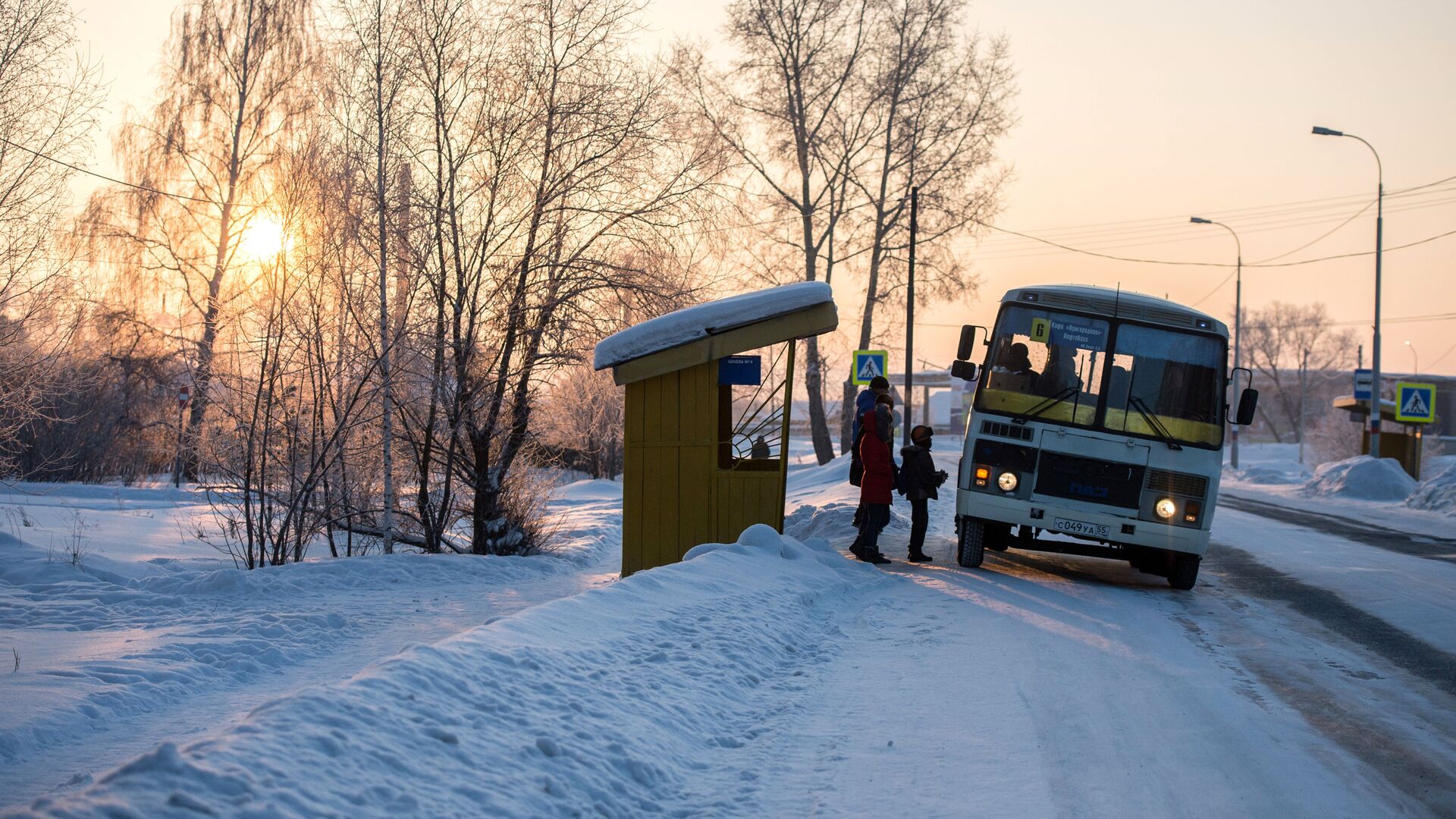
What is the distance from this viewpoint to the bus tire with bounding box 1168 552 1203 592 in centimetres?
1104

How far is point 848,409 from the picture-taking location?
3547cm

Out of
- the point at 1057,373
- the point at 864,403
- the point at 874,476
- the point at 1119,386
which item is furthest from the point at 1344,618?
the point at 864,403

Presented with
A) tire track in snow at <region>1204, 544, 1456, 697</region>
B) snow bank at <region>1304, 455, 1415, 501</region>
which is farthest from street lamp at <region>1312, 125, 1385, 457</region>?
tire track in snow at <region>1204, 544, 1456, 697</region>

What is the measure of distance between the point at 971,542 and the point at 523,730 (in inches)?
320

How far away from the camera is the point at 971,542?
11984mm

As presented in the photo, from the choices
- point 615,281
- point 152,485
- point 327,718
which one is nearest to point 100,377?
point 152,485

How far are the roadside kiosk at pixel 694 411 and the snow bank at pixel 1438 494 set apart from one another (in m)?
17.4

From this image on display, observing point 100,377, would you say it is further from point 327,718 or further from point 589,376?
point 327,718

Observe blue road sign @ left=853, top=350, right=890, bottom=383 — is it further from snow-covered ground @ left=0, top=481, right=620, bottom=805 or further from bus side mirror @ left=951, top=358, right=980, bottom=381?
bus side mirror @ left=951, top=358, right=980, bottom=381

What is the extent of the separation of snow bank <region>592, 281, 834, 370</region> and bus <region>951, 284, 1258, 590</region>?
6.32 feet

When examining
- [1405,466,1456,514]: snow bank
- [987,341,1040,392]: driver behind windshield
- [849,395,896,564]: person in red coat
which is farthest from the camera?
[1405,466,1456,514]: snow bank

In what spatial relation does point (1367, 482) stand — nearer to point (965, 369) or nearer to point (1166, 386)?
point (1166, 386)

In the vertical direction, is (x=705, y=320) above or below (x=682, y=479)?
above

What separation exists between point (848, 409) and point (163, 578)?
25.8m
